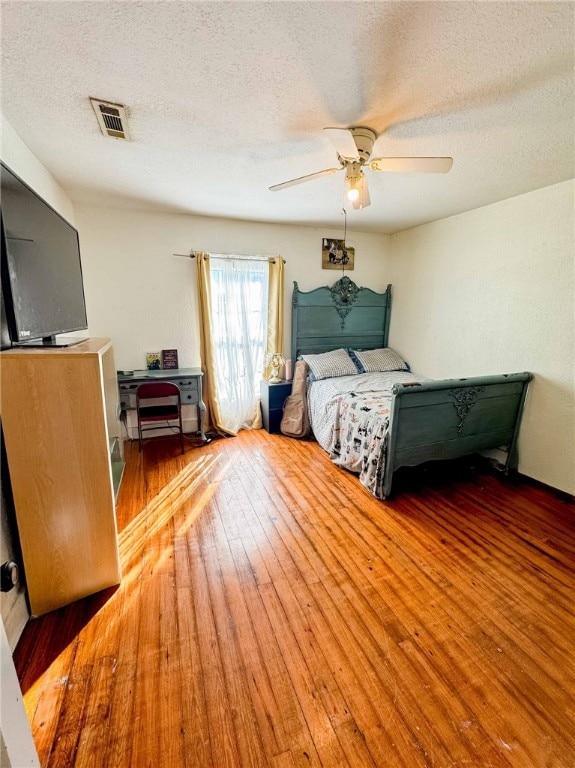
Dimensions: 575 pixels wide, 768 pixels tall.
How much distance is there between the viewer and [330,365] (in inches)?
148

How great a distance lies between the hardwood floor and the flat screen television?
3.83 ft

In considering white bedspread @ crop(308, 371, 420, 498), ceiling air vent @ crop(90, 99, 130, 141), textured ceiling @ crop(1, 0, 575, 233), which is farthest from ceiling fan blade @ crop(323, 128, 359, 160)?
white bedspread @ crop(308, 371, 420, 498)

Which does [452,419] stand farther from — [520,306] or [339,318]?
[339,318]

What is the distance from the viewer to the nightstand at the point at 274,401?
3793 millimetres

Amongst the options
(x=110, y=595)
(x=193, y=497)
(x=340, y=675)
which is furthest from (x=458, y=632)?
(x=193, y=497)

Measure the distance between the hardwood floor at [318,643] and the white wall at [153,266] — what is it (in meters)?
1.81

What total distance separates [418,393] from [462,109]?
159 cm

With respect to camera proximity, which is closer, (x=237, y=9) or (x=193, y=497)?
(x=237, y=9)

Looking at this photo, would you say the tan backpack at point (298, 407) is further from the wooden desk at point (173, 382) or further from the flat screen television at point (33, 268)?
the flat screen television at point (33, 268)

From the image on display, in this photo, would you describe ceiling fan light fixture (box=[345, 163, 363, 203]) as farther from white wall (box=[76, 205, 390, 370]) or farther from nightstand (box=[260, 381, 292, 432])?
nightstand (box=[260, 381, 292, 432])

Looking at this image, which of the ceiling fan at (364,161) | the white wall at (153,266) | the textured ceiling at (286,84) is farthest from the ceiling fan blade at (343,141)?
the white wall at (153,266)

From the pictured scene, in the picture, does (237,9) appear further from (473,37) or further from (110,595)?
(110,595)

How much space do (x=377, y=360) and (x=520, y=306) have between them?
1609 mm

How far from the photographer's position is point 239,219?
3.59 m
